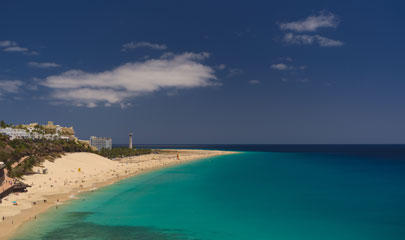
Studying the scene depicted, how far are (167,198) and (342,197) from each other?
3179 centimetres

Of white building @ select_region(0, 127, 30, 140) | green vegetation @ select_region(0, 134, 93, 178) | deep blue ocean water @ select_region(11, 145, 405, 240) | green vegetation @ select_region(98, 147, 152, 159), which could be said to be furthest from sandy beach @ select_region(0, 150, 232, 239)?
white building @ select_region(0, 127, 30, 140)

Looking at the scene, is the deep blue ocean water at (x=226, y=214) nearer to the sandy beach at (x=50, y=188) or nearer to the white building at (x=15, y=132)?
the sandy beach at (x=50, y=188)

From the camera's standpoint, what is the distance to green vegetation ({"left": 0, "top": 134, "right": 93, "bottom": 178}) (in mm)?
58916

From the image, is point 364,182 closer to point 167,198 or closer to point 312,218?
point 312,218

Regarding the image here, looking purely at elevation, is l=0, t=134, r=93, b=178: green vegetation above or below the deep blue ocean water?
above

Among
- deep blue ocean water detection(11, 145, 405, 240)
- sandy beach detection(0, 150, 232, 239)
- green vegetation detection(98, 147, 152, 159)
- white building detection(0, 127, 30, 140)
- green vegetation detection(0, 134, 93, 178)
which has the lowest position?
deep blue ocean water detection(11, 145, 405, 240)

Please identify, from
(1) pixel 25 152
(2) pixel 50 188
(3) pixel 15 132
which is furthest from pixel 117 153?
Answer: (2) pixel 50 188

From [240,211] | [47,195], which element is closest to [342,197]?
[240,211]

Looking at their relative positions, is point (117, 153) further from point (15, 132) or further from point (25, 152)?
point (25, 152)

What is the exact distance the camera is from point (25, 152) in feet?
247

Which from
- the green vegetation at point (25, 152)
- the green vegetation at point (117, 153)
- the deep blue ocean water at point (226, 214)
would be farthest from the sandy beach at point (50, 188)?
the green vegetation at point (117, 153)

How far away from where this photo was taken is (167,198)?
1923 inches

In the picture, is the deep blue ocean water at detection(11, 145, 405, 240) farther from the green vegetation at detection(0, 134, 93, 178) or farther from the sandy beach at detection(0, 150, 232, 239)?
the green vegetation at detection(0, 134, 93, 178)

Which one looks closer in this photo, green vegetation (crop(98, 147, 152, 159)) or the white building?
the white building
